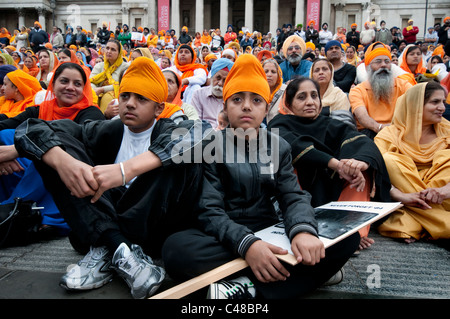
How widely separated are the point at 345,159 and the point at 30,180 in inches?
99.3

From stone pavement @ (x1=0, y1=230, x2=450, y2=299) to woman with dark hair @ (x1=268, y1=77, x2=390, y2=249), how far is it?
0.87 feet

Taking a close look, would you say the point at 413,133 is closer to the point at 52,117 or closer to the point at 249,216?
the point at 249,216

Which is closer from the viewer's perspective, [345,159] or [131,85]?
[131,85]

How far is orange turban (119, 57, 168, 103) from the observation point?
217cm

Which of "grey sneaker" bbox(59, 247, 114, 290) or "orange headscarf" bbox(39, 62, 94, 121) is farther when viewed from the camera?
"orange headscarf" bbox(39, 62, 94, 121)

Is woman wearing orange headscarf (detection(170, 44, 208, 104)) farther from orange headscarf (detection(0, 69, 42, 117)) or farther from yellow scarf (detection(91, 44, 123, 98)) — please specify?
orange headscarf (detection(0, 69, 42, 117))

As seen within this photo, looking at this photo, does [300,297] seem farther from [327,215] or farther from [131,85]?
[131,85]

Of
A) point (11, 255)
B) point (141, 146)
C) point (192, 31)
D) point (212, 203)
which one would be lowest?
point (11, 255)

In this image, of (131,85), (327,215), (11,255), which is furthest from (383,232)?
(11,255)

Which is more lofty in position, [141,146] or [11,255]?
[141,146]

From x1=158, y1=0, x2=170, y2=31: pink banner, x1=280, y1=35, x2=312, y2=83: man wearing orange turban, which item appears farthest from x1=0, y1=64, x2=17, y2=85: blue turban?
x1=158, y1=0, x2=170, y2=31: pink banner

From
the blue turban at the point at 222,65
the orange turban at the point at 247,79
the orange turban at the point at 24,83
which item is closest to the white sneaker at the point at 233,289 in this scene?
the orange turban at the point at 247,79

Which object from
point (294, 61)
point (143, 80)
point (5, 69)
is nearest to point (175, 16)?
point (294, 61)

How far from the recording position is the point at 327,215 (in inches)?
80.9
